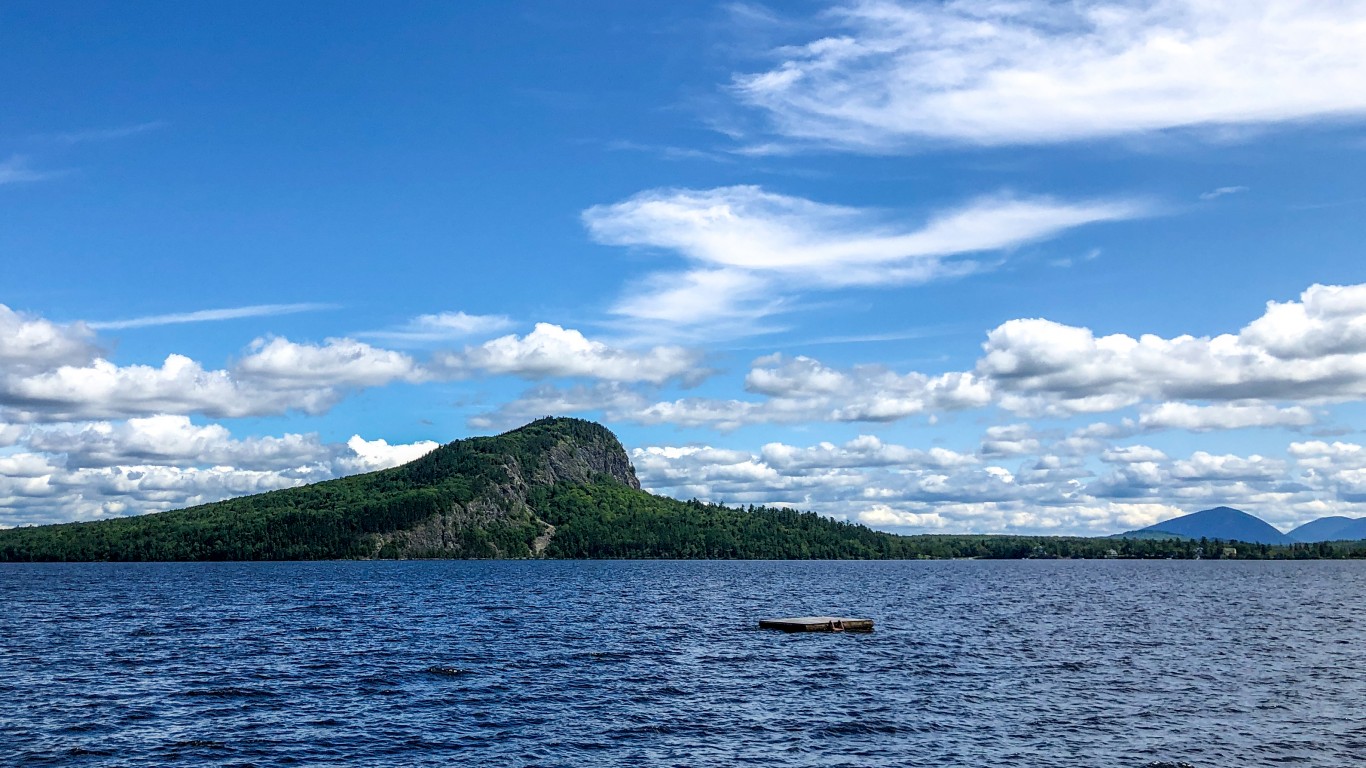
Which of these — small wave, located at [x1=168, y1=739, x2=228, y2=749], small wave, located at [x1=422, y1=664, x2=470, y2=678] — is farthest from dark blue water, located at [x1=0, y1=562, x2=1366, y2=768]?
small wave, located at [x1=422, y1=664, x2=470, y2=678]

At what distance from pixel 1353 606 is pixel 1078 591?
5000 centimetres

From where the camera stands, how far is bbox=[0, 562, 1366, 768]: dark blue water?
4856 centimetres

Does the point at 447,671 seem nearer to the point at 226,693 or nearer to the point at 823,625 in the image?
the point at 226,693

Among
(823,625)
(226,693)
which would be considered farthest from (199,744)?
(823,625)

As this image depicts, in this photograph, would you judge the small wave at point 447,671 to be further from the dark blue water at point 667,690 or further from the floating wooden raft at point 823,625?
the floating wooden raft at point 823,625

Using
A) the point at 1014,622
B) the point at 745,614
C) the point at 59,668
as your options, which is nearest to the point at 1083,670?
the point at 1014,622

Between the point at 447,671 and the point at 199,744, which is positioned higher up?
the point at 199,744

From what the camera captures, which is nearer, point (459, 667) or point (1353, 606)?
point (459, 667)

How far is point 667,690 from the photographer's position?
6569 cm

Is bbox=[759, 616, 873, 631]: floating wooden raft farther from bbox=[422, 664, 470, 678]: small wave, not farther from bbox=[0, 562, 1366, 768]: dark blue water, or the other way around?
bbox=[422, 664, 470, 678]: small wave

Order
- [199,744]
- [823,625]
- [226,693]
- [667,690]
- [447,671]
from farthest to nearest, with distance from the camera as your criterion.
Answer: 1. [823,625]
2. [447,671]
3. [667,690]
4. [226,693]
5. [199,744]

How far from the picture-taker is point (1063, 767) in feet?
147

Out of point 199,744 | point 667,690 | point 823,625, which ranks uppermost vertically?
point 199,744

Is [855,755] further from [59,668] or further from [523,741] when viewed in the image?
[59,668]
